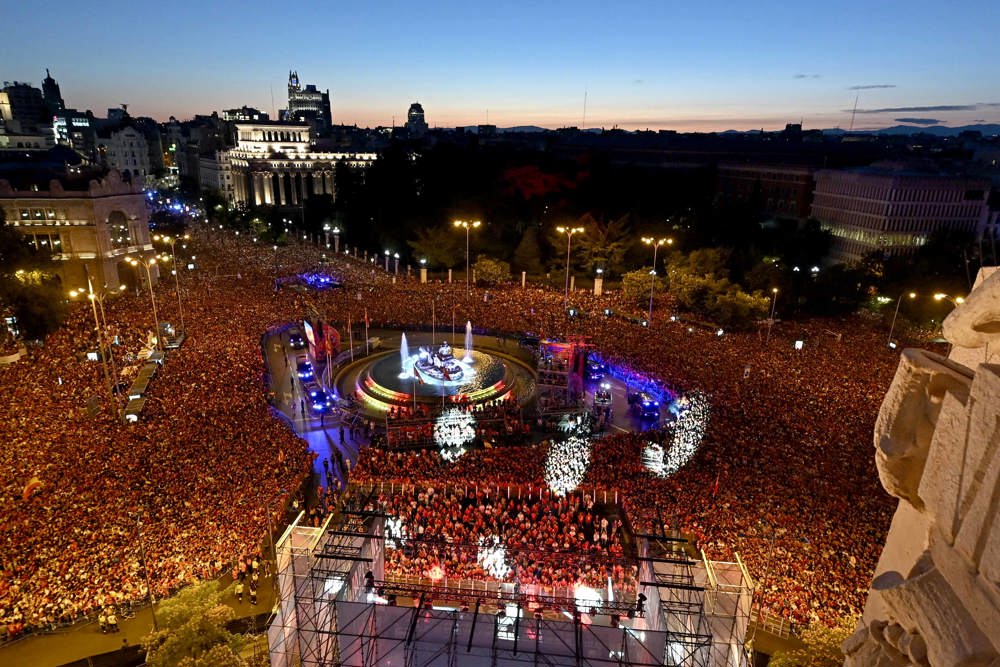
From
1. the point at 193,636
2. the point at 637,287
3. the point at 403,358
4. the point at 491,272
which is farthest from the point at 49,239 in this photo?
the point at 193,636

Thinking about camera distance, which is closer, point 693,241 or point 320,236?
point 693,241

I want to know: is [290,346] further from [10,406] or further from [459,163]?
[459,163]

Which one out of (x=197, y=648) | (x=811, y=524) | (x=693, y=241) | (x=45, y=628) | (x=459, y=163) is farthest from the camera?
(x=459, y=163)

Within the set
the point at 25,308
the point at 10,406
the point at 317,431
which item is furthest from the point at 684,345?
the point at 25,308

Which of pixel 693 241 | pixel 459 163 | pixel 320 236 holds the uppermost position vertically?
pixel 459 163

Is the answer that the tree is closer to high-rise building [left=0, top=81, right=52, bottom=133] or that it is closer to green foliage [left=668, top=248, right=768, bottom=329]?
green foliage [left=668, top=248, right=768, bottom=329]

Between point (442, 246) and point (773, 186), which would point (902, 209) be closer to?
point (773, 186)

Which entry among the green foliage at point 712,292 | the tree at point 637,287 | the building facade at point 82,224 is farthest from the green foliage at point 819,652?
the building facade at point 82,224
